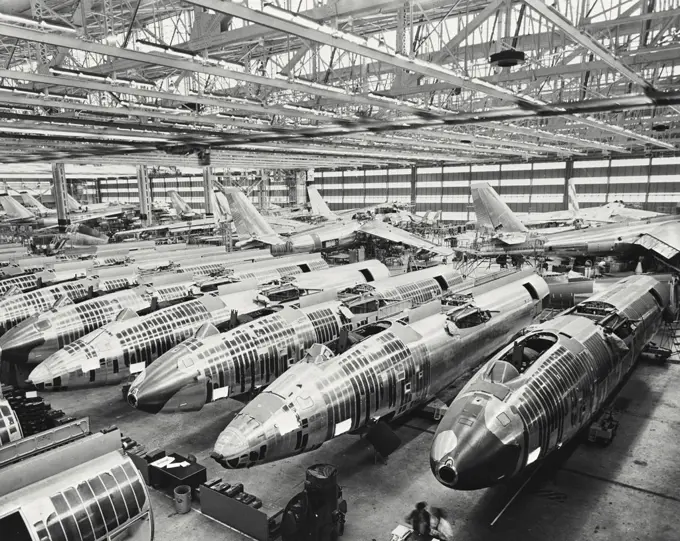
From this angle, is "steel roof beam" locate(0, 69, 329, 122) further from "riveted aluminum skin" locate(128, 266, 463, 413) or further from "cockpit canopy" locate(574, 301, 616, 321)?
"cockpit canopy" locate(574, 301, 616, 321)

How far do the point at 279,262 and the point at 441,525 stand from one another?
71.9 feet

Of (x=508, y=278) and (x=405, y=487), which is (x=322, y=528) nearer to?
(x=405, y=487)

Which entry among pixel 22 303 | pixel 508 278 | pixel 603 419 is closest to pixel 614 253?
pixel 508 278

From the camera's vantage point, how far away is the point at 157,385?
1636 centimetres

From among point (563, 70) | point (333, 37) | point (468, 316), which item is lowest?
point (468, 316)

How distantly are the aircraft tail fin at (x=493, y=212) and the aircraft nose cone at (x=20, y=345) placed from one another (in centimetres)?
3348

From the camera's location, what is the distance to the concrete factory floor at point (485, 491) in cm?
1282

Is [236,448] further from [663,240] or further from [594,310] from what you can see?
[663,240]

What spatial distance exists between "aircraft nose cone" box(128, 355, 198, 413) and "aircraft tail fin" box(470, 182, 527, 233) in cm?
3196

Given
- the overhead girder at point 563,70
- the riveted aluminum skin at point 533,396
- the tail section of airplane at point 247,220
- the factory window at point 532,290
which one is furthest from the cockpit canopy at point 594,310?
the tail section of airplane at point 247,220

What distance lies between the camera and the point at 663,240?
3244cm

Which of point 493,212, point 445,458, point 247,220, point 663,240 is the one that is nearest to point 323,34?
point 445,458

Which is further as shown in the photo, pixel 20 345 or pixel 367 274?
pixel 367 274

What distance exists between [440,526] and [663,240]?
90.6 feet
